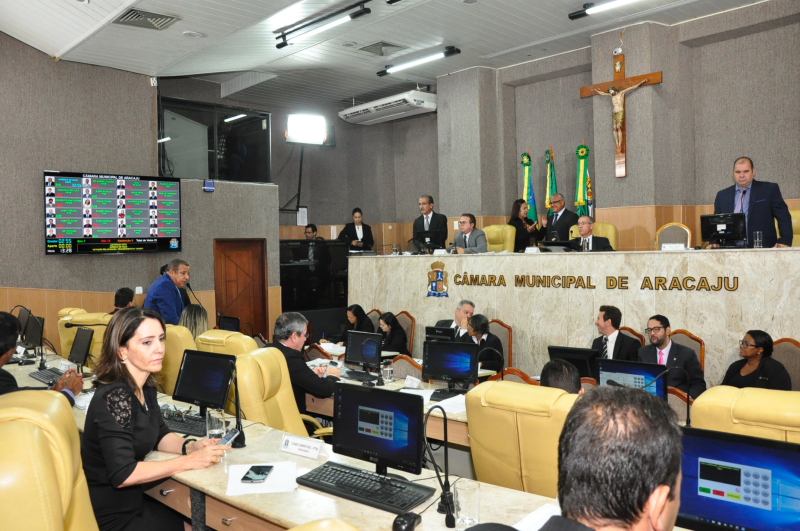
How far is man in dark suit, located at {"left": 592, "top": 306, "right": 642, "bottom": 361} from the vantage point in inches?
221

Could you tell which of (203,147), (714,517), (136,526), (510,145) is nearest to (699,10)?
(510,145)

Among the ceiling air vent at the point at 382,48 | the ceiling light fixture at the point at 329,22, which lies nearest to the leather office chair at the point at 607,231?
the ceiling light fixture at the point at 329,22

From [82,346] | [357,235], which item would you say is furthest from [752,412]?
[357,235]

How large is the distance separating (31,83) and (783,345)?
9109 millimetres

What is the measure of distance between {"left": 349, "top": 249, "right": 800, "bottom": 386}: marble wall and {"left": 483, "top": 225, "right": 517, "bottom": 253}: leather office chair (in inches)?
60.5

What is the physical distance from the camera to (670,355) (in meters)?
5.20

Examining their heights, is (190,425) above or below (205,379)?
below

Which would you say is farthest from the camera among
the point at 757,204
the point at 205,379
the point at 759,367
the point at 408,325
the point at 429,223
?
the point at 429,223

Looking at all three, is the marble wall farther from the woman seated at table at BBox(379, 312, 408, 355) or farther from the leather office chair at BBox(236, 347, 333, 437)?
the leather office chair at BBox(236, 347, 333, 437)

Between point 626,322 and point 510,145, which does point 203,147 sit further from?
point 626,322

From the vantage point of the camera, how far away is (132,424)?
8.96ft

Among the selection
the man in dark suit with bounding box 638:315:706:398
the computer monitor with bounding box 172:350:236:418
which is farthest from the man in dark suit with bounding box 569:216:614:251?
→ the computer monitor with bounding box 172:350:236:418

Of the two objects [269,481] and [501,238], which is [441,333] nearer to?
[269,481]

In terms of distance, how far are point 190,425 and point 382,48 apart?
775 centimetres
